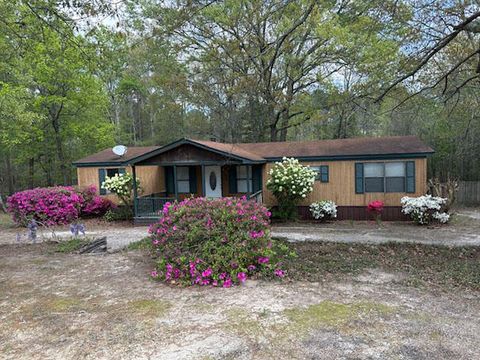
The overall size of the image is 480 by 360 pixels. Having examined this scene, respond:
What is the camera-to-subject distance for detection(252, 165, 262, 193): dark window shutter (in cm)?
1385

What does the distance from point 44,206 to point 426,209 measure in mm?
13143

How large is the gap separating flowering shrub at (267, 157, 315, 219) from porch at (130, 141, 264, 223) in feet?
2.42

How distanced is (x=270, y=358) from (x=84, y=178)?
14.0 meters

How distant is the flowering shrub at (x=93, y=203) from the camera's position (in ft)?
45.6

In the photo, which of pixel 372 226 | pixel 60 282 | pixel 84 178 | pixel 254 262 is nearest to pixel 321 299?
pixel 254 262

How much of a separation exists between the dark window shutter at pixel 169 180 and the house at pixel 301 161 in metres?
0.04

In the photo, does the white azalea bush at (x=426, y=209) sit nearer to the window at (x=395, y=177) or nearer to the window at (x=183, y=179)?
the window at (x=395, y=177)

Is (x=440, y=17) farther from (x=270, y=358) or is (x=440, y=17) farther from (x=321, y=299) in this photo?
(x=270, y=358)

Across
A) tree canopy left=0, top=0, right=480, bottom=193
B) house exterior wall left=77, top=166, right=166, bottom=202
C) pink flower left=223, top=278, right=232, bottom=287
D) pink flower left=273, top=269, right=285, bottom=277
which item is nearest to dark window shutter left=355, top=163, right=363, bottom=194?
tree canopy left=0, top=0, right=480, bottom=193

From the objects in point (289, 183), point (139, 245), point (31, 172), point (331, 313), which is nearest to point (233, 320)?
point (331, 313)

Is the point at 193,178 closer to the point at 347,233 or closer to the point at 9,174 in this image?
the point at 347,233

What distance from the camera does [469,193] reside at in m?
17.7

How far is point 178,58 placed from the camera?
20.0 meters

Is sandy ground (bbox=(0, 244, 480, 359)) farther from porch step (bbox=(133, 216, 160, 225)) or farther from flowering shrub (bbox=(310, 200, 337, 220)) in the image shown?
flowering shrub (bbox=(310, 200, 337, 220))
